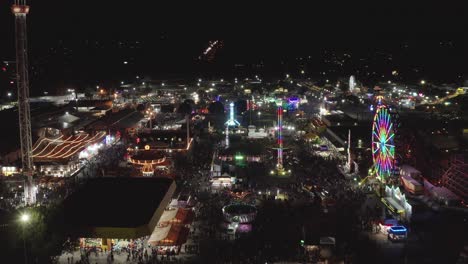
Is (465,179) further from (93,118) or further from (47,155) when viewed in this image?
(93,118)

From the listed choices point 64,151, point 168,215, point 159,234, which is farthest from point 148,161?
point 159,234

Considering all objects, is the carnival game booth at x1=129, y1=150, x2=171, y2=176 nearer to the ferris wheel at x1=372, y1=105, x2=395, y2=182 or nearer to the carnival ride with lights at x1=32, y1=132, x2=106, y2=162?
the carnival ride with lights at x1=32, y1=132, x2=106, y2=162

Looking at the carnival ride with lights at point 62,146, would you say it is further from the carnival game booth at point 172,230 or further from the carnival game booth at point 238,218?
the carnival game booth at point 238,218

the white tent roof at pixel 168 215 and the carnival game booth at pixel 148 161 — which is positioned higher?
the carnival game booth at pixel 148 161

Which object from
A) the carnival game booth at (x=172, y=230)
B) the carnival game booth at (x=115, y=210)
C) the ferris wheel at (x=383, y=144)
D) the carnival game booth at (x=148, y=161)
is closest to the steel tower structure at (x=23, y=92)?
the carnival game booth at (x=115, y=210)

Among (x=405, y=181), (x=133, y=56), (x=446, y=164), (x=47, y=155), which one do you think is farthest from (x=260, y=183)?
(x=133, y=56)

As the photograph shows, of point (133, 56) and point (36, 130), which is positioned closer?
point (36, 130)
